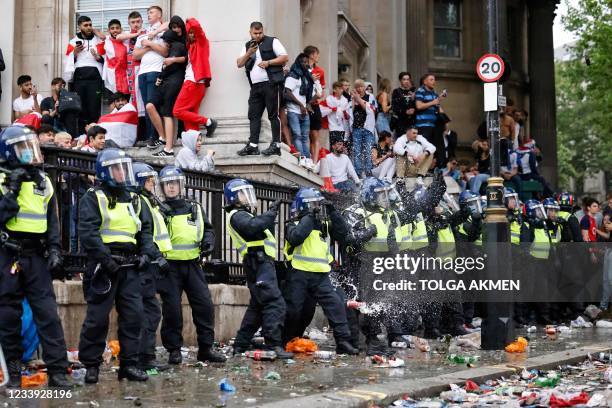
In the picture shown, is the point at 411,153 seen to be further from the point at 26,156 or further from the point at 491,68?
the point at 26,156

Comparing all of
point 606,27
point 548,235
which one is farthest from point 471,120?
point 548,235

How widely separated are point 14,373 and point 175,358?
2.38 metres

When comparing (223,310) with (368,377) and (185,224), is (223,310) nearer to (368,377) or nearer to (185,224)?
(185,224)

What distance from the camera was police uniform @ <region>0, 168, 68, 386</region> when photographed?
9820 millimetres

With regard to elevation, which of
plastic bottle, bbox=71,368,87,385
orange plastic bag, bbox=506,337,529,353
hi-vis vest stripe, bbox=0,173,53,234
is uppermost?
hi-vis vest stripe, bbox=0,173,53,234

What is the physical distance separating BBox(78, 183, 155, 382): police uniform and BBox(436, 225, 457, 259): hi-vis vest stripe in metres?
6.84

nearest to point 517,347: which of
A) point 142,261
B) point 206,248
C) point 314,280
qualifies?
point 314,280

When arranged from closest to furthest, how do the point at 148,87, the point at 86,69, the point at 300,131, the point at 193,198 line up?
the point at 193,198 → the point at 148,87 → the point at 86,69 → the point at 300,131

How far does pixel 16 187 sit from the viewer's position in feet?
32.1

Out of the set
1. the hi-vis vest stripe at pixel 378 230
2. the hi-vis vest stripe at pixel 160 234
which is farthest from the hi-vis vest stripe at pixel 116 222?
the hi-vis vest stripe at pixel 378 230

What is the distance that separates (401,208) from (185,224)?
401cm

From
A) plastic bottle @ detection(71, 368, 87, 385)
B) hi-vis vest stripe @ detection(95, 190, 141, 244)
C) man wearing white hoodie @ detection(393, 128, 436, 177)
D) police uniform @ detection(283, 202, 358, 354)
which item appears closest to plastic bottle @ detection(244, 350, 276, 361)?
police uniform @ detection(283, 202, 358, 354)

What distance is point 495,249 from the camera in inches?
564

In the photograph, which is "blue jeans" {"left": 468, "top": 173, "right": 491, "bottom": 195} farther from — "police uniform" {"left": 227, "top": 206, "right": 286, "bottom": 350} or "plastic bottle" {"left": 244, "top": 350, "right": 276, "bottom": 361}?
"plastic bottle" {"left": 244, "top": 350, "right": 276, "bottom": 361}
